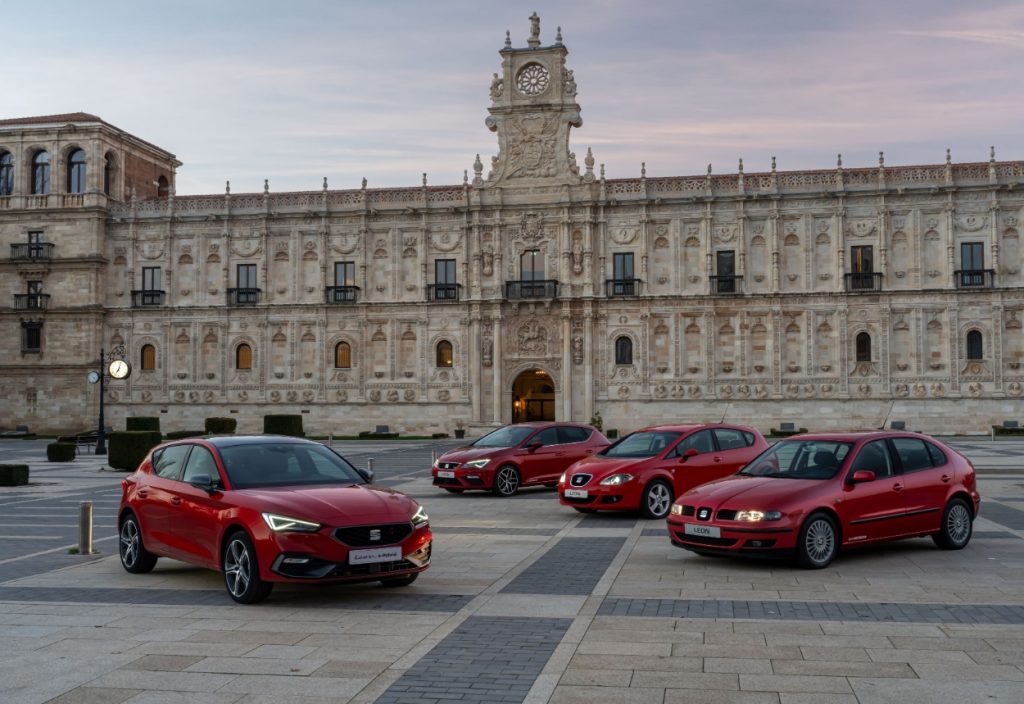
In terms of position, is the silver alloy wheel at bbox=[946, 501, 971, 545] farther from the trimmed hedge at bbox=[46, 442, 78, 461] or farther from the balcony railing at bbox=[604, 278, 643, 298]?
the balcony railing at bbox=[604, 278, 643, 298]

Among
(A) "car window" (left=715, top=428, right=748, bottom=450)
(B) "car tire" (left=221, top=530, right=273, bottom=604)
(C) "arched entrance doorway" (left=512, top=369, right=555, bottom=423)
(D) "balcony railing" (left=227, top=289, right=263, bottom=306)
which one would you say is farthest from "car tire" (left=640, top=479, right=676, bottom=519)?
(D) "balcony railing" (left=227, top=289, right=263, bottom=306)

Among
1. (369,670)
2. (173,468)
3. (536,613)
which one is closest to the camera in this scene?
(369,670)

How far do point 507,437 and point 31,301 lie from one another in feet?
147

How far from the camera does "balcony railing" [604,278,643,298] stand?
54719 millimetres

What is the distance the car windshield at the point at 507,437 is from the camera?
936 inches

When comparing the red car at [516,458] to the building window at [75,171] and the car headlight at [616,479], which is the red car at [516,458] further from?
the building window at [75,171]

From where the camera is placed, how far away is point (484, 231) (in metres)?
56.7

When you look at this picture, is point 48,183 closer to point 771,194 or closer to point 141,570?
point 771,194

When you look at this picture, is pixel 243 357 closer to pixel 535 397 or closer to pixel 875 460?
pixel 535 397

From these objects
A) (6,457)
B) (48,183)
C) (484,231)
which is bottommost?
(6,457)

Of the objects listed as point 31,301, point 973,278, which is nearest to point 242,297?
point 31,301

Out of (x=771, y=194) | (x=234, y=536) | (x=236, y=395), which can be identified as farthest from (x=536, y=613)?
(x=236, y=395)

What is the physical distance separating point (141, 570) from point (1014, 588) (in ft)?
33.2

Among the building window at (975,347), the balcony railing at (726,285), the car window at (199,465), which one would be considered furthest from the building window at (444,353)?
the car window at (199,465)
